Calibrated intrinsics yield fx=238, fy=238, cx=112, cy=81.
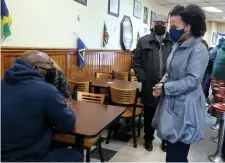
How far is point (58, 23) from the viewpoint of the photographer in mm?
3662

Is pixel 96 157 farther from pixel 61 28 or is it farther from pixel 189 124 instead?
pixel 61 28

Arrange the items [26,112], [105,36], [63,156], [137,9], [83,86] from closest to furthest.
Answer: [26,112], [63,156], [83,86], [105,36], [137,9]

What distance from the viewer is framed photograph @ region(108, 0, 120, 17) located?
16.6 ft

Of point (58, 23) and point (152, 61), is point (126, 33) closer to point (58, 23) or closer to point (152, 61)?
point (58, 23)

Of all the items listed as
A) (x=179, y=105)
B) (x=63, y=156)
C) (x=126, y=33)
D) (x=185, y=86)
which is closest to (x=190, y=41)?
(x=185, y=86)

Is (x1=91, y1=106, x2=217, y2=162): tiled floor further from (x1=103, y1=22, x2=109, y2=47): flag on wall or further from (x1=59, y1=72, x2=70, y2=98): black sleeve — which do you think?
(x1=103, y1=22, x2=109, y2=47): flag on wall

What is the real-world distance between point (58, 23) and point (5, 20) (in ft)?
3.50

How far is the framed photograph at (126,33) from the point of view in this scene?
5844mm

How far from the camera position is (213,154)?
9.96 ft

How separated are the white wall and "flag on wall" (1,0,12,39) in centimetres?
11

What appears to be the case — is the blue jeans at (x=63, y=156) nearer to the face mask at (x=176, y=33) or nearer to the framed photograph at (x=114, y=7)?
the face mask at (x=176, y=33)

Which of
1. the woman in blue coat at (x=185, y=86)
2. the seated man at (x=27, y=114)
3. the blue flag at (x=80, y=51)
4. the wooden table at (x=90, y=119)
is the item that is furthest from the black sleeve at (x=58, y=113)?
the blue flag at (x=80, y=51)

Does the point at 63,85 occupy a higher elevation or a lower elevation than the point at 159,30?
lower

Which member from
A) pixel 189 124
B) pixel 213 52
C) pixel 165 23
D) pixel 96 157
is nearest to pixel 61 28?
pixel 165 23
